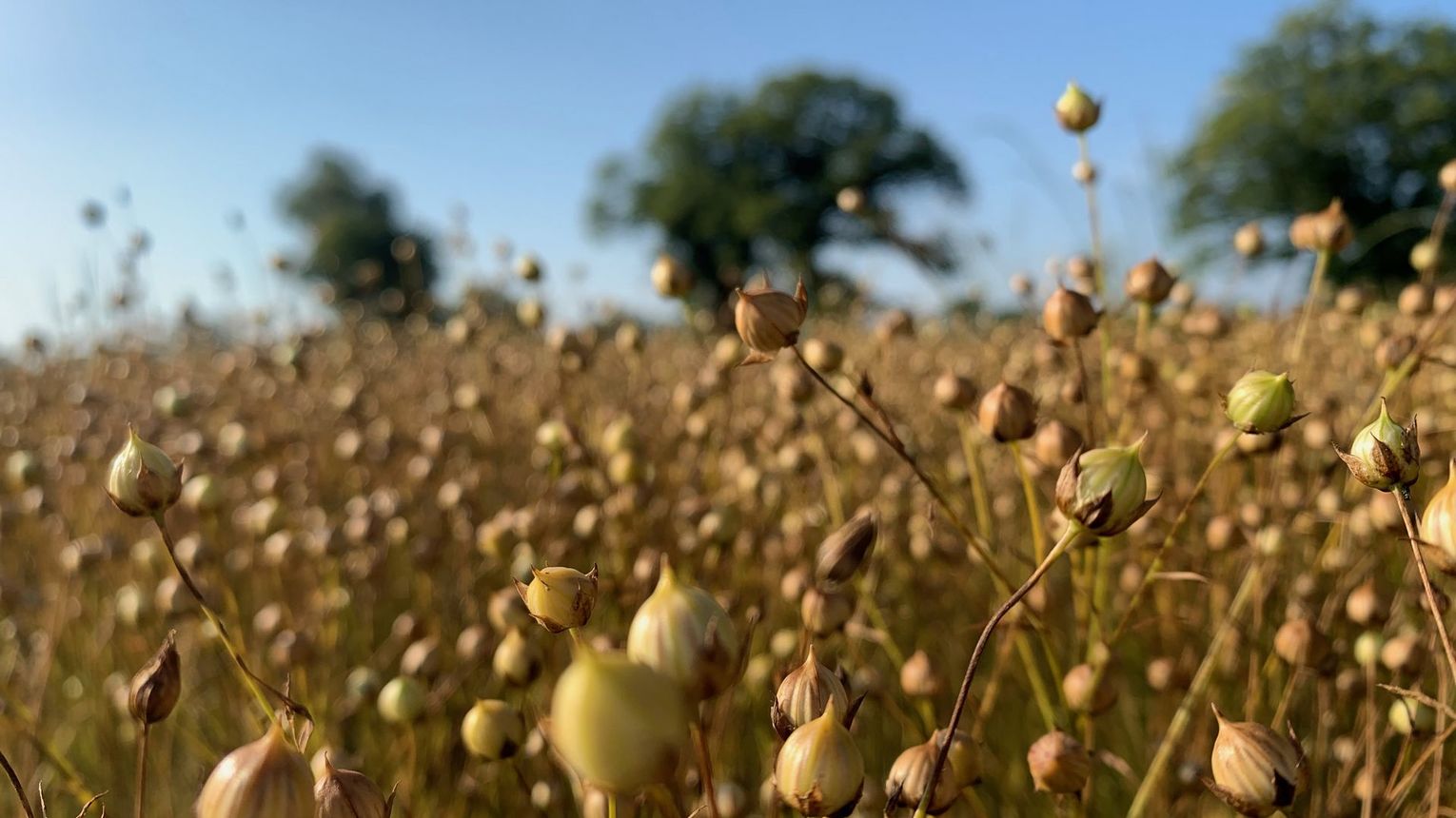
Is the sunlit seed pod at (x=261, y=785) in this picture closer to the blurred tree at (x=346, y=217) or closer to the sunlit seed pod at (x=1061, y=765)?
the sunlit seed pod at (x=1061, y=765)

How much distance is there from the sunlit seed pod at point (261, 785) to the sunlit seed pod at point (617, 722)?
4.2 inches

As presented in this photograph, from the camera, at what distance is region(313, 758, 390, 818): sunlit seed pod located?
0.33m

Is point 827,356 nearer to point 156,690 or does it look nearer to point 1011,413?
point 1011,413

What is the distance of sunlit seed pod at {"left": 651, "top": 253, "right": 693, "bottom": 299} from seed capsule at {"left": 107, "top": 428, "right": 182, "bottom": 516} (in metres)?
0.51

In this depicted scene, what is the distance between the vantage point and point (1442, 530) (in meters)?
0.35

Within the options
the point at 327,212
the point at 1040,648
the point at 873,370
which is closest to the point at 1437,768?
the point at 1040,648

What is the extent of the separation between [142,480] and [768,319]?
33cm

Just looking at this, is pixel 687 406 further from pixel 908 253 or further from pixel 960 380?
pixel 960 380

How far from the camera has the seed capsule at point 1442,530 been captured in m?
0.35

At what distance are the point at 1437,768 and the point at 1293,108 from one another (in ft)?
57.7

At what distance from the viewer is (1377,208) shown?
13977 millimetres

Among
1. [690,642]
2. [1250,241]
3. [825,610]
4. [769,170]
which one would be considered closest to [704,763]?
[690,642]

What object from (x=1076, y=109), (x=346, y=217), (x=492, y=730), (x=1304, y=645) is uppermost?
(x=1076, y=109)

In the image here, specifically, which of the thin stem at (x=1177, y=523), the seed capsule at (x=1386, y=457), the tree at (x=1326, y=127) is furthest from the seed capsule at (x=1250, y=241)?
the tree at (x=1326, y=127)
